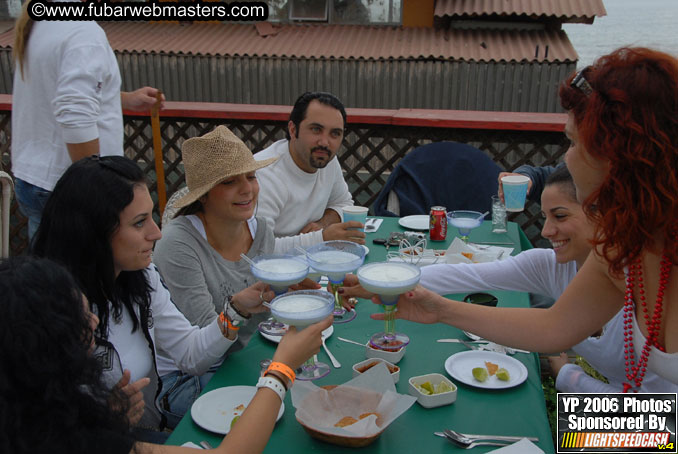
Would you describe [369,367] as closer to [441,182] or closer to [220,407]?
[220,407]

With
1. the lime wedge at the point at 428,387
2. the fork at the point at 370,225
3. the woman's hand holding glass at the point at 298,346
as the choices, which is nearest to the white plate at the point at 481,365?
the lime wedge at the point at 428,387

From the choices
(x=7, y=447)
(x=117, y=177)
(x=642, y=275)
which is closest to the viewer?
(x=7, y=447)

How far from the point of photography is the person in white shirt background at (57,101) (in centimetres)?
298

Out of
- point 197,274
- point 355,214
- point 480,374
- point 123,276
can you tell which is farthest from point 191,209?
point 480,374

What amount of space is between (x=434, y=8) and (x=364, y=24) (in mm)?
1323

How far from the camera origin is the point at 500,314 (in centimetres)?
198

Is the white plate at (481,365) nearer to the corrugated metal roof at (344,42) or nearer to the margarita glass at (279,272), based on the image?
the margarita glass at (279,272)

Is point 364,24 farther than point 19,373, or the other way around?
point 364,24

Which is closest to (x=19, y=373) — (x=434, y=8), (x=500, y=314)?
(x=500, y=314)

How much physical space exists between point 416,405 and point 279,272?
582 millimetres

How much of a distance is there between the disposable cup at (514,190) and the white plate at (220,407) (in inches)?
75.4

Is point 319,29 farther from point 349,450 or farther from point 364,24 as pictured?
point 349,450

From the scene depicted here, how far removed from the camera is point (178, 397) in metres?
2.12

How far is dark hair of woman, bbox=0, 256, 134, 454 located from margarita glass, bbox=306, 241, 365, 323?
87 centimetres
